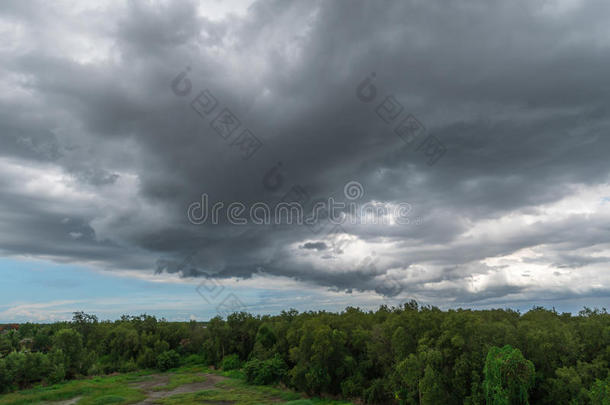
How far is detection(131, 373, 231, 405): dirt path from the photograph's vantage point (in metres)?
68.6

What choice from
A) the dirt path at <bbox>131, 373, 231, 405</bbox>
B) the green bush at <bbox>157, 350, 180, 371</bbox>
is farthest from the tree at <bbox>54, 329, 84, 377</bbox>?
the green bush at <bbox>157, 350, 180, 371</bbox>

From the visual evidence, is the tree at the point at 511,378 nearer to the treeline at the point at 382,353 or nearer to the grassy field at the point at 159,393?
the treeline at the point at 382,353

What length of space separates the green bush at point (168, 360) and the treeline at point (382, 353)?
0.27 m

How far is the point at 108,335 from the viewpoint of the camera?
348 ft

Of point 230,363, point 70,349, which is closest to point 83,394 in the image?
point 70,349

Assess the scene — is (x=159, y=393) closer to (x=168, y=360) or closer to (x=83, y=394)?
Answer: (x=83, y=394)

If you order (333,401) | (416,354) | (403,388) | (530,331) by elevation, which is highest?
(530,331)

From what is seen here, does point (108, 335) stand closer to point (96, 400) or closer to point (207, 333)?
point (207, 333)

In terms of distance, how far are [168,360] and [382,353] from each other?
→ 66.1 metres

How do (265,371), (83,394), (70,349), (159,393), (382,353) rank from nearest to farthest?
(382,353) < (83,394) < (159,393) < (265,371) < (70,349)

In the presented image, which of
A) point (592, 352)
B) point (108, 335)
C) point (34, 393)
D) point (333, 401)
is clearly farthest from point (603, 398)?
point (108, 335)

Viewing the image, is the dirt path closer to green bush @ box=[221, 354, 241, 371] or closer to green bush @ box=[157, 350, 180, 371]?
green bush @ box=[221, 354, 241, 371]

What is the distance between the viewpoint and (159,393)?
71.6m

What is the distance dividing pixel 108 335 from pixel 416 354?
296ft
